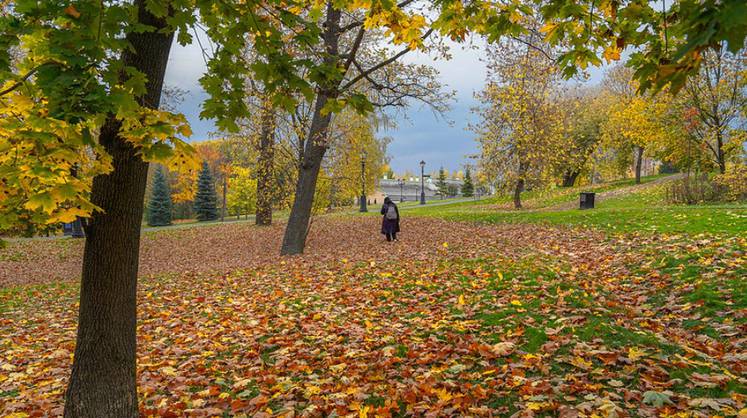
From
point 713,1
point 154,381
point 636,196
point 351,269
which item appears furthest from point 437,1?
point 636,196

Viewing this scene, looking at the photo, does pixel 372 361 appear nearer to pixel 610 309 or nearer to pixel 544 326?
pixel 544 326

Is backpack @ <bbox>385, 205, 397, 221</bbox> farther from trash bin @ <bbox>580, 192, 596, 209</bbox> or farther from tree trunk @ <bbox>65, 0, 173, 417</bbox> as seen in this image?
trash bin @ <bbox>580, 192, 596, 209</bbox>

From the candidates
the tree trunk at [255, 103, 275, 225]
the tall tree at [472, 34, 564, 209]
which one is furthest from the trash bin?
the tree trunk at [255, 103, 275, 225]

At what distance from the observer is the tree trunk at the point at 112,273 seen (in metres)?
3.62

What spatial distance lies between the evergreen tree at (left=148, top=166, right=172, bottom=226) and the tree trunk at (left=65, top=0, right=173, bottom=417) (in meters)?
52.1

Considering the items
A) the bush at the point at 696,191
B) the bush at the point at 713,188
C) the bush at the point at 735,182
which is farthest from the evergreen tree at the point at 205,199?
the bush at the point at 735,182

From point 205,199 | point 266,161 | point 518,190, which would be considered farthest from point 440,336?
point 205,199

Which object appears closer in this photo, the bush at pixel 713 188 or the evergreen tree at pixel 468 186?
the bush at pixel 713 188

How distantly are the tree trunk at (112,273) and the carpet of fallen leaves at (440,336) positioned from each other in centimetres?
75

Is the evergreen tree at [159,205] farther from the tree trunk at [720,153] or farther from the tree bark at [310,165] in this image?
the tree trunk at [720,153]

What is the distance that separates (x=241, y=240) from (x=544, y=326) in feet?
57.7

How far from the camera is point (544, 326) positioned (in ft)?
17.8

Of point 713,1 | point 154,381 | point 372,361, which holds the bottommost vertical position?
point 154,381

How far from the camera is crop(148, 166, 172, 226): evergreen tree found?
50656 mm
